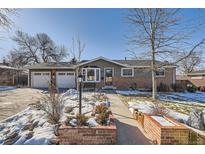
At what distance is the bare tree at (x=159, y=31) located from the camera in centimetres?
980

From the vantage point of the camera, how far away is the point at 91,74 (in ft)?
57.6

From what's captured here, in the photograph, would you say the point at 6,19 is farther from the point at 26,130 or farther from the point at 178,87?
the point at 178,87

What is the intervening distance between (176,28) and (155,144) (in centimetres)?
770

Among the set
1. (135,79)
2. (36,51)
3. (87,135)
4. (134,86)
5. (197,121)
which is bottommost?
(197,121)

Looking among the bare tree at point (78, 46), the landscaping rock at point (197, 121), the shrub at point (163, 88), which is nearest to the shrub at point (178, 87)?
the shrub at point (163, 88)

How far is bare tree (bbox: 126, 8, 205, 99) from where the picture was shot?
32.1 feet

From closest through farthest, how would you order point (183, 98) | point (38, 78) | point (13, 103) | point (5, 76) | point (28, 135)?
point (28, 135), point (13, 103), point (183, 98), point (5, 76), point (38, 78)

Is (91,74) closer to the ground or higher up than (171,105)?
higher up

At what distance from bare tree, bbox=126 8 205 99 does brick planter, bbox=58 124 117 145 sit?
23.8ft

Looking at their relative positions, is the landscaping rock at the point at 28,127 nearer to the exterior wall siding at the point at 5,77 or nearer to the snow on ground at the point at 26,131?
the snow on ground at the point at 26,131

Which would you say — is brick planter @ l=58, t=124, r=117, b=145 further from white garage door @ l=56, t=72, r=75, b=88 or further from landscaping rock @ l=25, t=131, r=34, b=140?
white garage door @ l=56, t=72, r=75, b=88

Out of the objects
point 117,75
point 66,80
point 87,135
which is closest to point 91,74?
point 117,75

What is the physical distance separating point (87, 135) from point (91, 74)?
1388 centimetres
